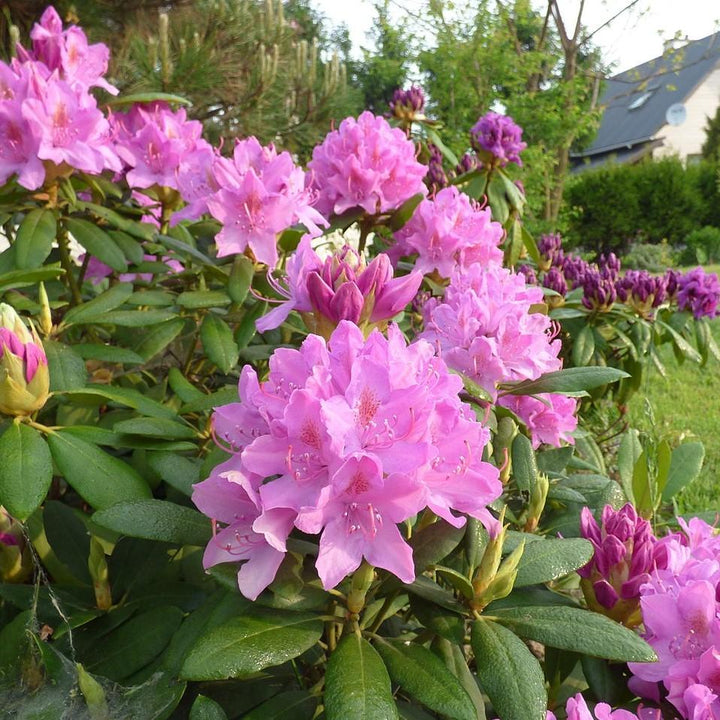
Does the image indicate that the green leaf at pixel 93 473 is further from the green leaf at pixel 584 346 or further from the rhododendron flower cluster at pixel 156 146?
the green leaf at pixel 584 346

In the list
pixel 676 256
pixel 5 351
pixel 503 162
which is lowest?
pixel 676 256

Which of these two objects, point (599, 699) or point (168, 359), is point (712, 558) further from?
point (168, 359)

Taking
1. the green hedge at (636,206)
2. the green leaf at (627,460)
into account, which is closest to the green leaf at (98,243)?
the green leaf at (627,460)

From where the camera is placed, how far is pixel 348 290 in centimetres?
94

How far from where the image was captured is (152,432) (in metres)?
1.16

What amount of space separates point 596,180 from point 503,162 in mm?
14304

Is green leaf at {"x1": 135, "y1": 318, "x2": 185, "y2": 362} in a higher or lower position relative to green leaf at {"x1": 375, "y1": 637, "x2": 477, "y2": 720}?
higher

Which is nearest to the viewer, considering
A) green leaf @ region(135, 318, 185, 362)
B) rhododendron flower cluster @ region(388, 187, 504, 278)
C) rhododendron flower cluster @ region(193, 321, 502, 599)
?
rhododendron flower cluster @ region(193, 321, 502, 599)

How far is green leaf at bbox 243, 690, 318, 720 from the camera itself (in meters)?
0.97

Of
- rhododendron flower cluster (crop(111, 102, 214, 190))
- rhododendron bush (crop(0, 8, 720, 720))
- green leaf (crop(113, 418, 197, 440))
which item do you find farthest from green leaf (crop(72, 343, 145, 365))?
rhododendron flower cluster (crop(111, 102, 214, 190))

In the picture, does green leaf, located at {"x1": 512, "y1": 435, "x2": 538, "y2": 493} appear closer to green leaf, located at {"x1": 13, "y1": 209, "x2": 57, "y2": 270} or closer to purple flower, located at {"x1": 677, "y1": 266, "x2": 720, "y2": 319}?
green leaf, located at {"x1": 13, "y1": 209, "x2": 57, "y2": 270}

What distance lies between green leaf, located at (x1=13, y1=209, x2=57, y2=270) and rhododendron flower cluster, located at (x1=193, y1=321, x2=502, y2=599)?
93 cm

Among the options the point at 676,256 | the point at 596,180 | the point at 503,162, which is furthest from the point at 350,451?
the point at 596,180

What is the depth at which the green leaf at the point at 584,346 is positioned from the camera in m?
2.35
